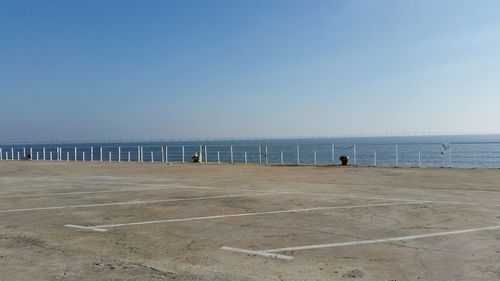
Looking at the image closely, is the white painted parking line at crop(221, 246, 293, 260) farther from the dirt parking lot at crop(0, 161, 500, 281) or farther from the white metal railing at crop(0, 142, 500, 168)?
the white metal railing at crop(0, 142, 500, 168)

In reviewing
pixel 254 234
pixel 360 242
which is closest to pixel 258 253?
pixel 254 234

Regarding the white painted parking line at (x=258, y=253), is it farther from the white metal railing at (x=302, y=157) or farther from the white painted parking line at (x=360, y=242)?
the white metal railing at (x=302, y=157)

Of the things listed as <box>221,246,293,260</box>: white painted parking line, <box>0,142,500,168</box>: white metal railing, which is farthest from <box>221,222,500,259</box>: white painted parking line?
<box>0,142,500,168</box>: white metal railing

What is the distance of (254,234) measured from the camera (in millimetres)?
7641

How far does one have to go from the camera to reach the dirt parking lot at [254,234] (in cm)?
564

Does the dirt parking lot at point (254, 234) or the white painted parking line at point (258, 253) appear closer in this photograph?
the dirt parking lot at point (254, 234)

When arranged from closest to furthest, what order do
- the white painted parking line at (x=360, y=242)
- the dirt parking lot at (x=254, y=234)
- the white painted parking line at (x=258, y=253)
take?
1. the dirt parking lot at (x=254, y=234)
2. the white painted parking line at (x=258, y=253)
3. the white painted parking line at (x=360, y=242)

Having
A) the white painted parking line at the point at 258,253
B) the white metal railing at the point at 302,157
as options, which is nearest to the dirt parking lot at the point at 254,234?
the white painted parking line at the point at 258,253

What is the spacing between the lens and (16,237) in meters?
7.62

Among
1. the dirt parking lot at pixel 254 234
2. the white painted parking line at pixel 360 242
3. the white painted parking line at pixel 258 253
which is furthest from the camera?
the white painted parking line at pixel 360 242

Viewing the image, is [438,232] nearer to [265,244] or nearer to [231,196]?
[265,244]

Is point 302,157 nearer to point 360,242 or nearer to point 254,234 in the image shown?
point 254,234

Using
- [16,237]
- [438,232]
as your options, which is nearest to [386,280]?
[438,232]

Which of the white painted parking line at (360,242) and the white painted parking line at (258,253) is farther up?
the white painted parking line at (258,253)
